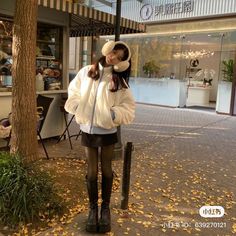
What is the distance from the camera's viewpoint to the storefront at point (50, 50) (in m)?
5.20

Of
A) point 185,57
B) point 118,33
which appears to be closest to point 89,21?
point 118,33

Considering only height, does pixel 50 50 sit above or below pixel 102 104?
above

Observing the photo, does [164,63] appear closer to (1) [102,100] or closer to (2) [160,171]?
(2) [160,171]

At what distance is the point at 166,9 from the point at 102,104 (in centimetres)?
1057

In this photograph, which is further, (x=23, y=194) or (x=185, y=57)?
(x=185, y=57)

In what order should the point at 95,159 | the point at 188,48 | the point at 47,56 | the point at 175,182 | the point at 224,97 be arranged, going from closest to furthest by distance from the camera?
1. the point at 95,159
2. the point at 175,182
3. the point at 47,56
4. the point at 224,97
5. the point at 188,48

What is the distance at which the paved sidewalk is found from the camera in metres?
3.03

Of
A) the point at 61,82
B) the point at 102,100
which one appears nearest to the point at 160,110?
the point at 61,82

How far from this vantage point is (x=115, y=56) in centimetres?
271

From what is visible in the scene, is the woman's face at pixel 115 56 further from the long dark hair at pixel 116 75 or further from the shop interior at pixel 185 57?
the shop interior at pixel 185 57

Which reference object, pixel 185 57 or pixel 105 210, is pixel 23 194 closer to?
pixel 105 210

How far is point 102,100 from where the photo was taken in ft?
8.73

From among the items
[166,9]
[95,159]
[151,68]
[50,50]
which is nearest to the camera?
[95,159]

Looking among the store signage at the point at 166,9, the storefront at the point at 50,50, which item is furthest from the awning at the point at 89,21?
the store signage at the point at 166,9
